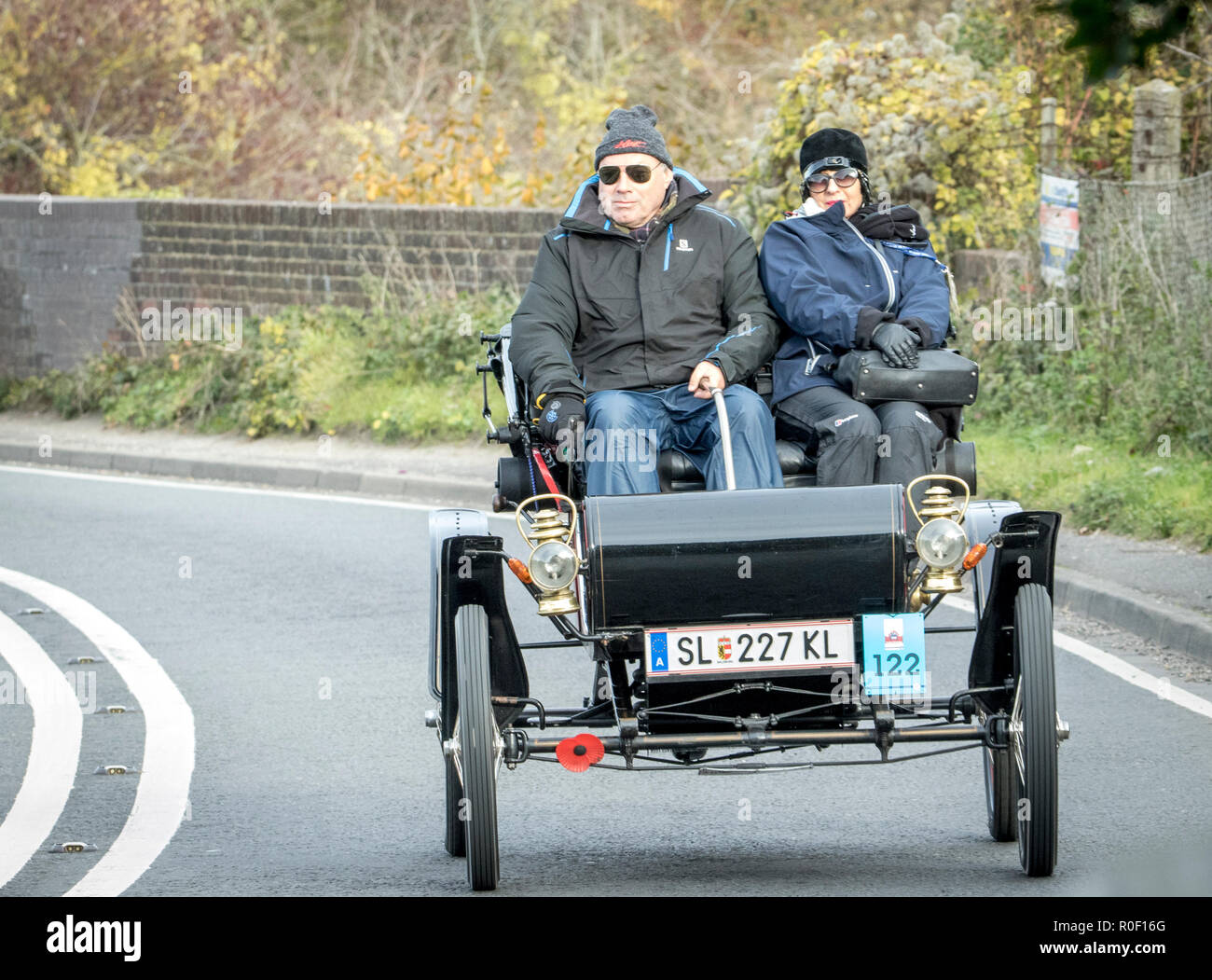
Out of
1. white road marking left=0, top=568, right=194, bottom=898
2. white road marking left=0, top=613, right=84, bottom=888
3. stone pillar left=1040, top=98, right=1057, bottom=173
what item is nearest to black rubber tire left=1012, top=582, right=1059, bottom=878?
white road marking left=0, top=568, right=194, bottom=898

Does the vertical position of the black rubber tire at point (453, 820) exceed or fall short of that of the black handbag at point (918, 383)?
it falls short

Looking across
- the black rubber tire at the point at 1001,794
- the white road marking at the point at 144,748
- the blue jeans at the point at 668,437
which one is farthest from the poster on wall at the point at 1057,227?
the black rubber tire at the point at 1001,794

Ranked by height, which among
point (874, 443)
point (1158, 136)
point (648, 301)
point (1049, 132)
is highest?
point (1049, 132)

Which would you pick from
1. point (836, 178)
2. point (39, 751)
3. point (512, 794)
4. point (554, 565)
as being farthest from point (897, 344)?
point (39, 751)

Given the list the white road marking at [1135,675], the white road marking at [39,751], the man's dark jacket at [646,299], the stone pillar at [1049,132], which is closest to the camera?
the white road marking at [39,751]

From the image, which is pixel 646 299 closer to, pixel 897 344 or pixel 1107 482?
pixel 897 344

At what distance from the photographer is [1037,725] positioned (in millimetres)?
5023

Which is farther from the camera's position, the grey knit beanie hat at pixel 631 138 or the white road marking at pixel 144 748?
the grey knit beanie hat at pixel 631 138

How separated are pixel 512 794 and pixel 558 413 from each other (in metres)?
1.52

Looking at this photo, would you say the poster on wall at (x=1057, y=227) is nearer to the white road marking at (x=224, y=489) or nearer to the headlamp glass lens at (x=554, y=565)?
the white road marking at (x=224, y=489)

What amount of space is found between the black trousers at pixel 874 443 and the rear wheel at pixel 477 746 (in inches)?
52.8

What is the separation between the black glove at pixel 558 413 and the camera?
577 centimetres

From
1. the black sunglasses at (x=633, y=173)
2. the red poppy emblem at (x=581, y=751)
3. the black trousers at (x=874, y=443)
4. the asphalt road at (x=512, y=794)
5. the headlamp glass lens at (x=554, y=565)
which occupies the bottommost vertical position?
the asphalt road at (x=512, y=794)

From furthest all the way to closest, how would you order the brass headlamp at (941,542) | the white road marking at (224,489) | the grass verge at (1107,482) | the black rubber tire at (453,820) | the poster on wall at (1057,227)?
the poster on wall at (1057,227) < the white road marking at (224,489) < the grass verge at (1107,482) < the black rubber tire at (453,820) < the brass headlamp at (941,542)
